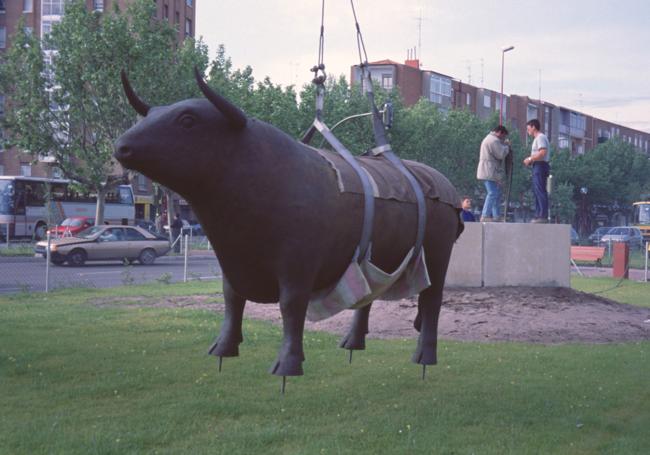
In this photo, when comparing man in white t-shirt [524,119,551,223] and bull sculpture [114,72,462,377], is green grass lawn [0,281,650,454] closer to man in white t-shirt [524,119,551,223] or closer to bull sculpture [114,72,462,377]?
bull sculpture [114,72,462,377]

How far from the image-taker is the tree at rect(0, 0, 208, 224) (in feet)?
102

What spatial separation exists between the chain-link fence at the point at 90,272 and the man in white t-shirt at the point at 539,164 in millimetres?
10110

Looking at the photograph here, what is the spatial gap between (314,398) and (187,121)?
3.01 m

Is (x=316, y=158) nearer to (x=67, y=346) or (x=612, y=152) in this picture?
(x=67, y=346)

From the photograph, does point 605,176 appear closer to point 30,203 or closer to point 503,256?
point 30,203

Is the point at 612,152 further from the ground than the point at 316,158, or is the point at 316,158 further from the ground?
the point at 612,152

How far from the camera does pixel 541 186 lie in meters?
12.9

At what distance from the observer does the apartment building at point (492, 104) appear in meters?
70.5

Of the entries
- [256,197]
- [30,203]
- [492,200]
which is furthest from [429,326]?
[30,203]

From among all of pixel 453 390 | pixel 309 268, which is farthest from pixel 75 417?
pixel 453 390

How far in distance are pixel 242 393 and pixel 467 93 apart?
250 ft

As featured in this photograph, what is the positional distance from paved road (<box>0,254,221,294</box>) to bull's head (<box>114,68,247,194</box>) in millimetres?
13838

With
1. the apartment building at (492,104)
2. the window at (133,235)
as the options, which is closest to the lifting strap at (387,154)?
the window at (133,235)

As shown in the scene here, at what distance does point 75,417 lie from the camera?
223 inches
